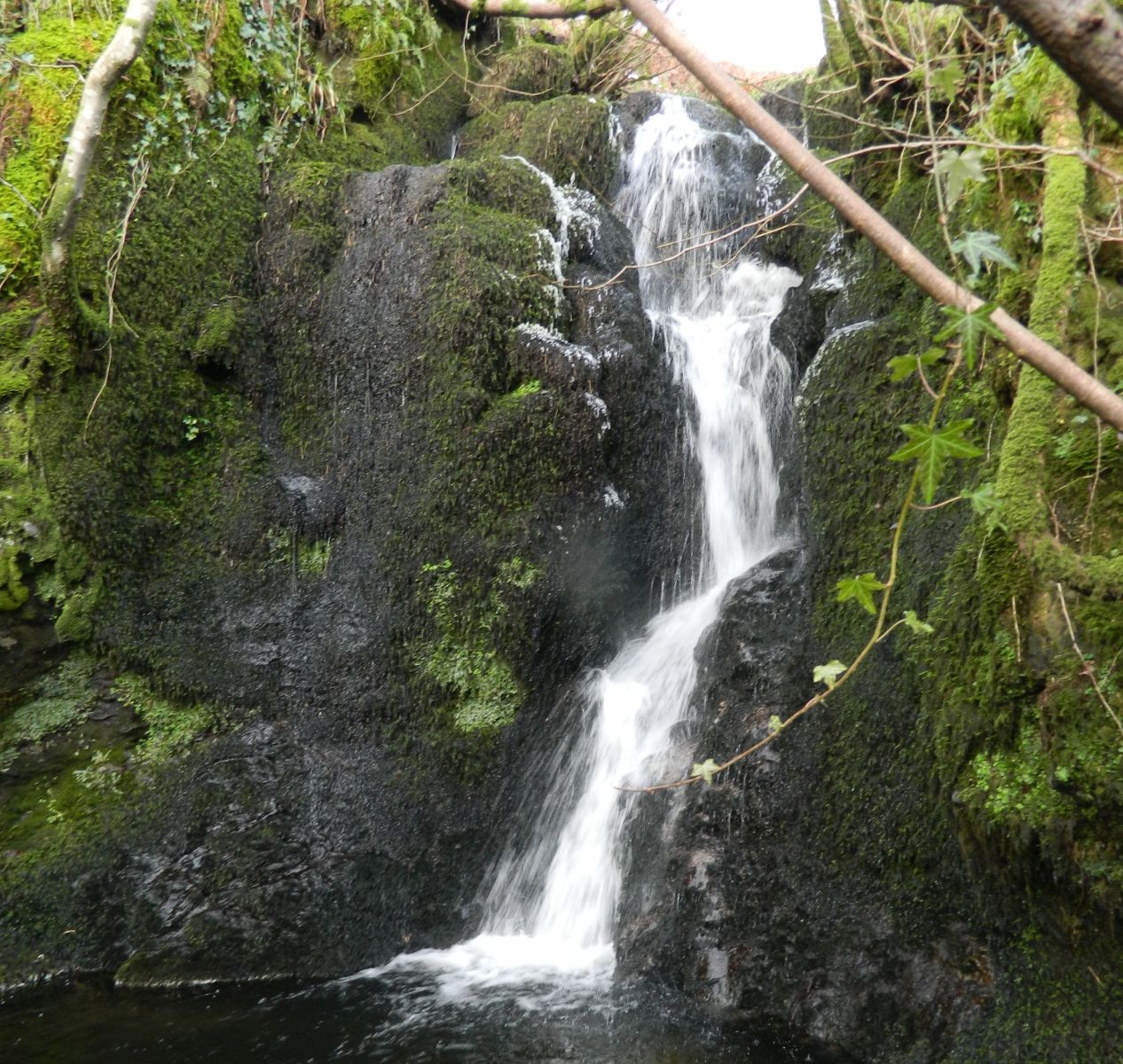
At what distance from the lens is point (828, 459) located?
16.4 ft

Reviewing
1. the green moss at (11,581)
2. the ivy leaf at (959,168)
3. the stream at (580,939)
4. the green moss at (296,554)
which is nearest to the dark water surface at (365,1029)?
the stream at (580,939)

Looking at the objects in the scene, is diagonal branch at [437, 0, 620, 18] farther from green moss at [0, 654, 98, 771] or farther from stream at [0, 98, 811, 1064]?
green moss at [0, 654, 98, 771]

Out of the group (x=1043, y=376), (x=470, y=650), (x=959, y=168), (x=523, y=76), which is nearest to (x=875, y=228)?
(x=959, y=168)

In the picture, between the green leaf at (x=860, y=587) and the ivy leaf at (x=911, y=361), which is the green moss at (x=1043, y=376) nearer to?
the green leaf at (x=860, y=587)

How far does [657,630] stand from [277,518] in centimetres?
286

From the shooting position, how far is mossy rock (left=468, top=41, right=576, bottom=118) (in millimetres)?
9672

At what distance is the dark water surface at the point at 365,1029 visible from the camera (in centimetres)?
402

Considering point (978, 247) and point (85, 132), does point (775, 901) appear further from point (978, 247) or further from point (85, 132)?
point (85, 132)

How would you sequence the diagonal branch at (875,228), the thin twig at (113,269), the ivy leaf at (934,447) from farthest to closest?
the thin twig at (113,269) < the ivy leaf at (934,447) < the diagonal branch at (875,228)

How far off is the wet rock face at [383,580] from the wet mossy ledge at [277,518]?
0.07 ft

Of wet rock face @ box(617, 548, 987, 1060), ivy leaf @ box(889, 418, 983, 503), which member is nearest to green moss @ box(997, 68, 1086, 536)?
ivy leaf @ box(889, 418, 983, 503)

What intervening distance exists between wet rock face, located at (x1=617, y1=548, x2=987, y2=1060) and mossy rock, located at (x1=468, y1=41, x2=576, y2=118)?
699 centimetres

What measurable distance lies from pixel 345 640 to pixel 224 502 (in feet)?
4.35

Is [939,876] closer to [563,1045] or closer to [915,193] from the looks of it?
[563,1045]
